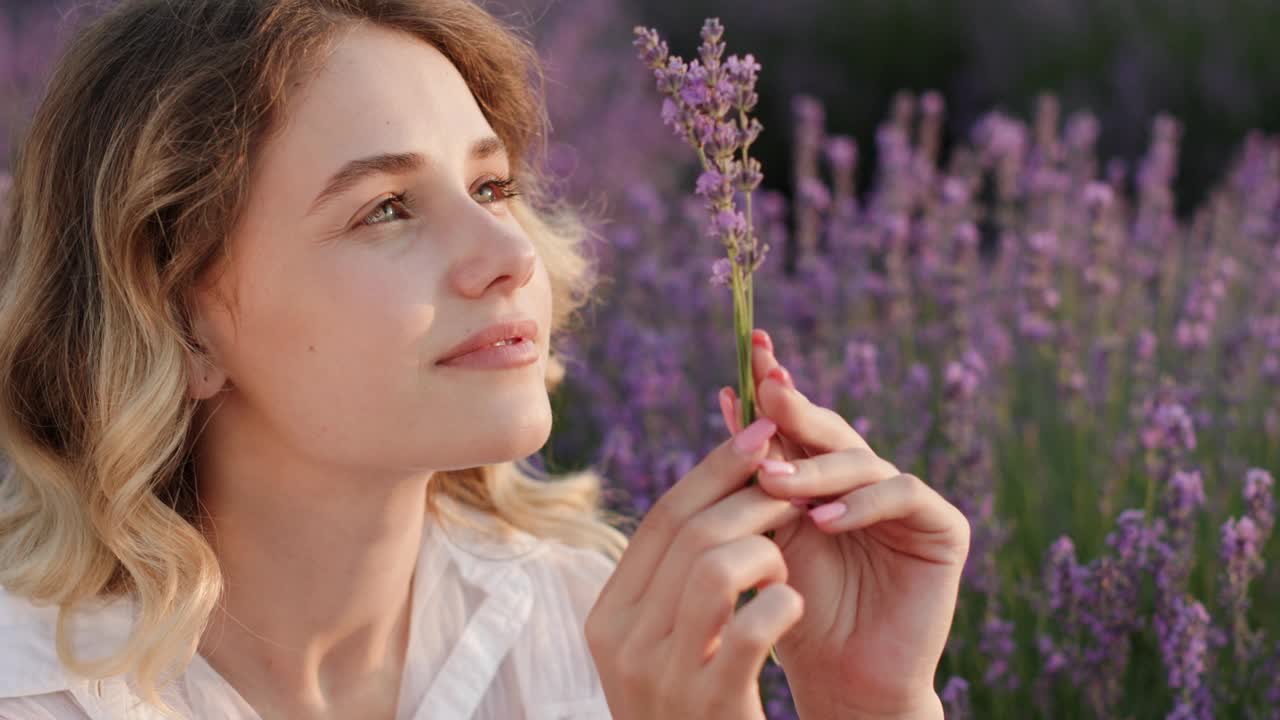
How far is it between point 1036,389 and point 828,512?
2.17 m

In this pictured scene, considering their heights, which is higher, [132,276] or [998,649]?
[132,276]

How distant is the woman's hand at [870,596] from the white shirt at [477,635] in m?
0.57

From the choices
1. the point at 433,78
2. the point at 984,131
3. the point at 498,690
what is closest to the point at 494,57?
the point at 433,78

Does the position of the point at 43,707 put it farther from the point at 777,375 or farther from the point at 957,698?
the point at 957,698

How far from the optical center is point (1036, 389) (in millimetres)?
3488

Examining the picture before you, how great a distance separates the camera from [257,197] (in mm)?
1776

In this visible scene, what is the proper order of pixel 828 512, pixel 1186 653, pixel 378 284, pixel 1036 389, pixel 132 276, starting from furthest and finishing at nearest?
pixel 1036 389, pixel 1186 653, pixel 132 276, pixel 378 284, pixel 828 512

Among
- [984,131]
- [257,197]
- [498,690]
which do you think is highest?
[984,131]

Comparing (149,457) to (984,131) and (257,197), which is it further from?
(984,131)

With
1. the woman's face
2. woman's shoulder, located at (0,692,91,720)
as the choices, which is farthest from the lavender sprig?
woman's shoulder, located at (0,692,91,720)

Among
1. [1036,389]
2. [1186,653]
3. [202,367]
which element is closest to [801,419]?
[202,367]

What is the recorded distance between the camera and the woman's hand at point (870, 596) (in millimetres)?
1557

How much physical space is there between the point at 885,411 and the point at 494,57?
4.87 ft

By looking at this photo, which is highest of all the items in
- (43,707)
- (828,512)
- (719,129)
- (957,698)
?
(719,129)
